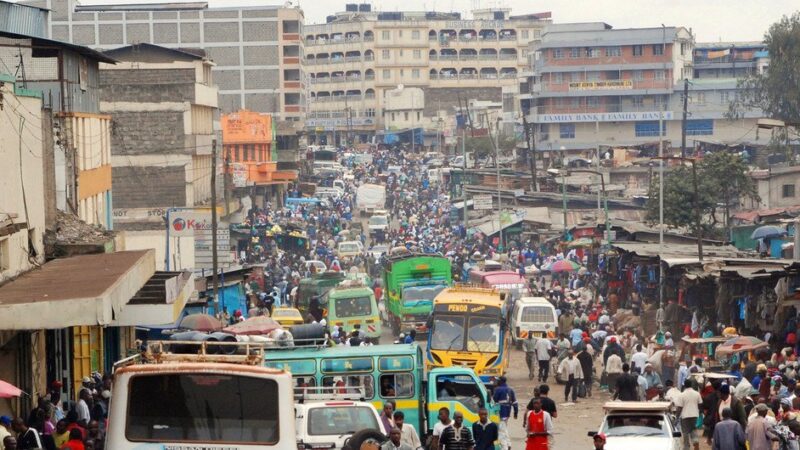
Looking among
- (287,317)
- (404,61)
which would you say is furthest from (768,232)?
(404,61)

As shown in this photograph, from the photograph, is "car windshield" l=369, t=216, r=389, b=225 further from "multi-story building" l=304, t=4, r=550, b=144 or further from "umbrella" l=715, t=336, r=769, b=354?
"multi-story building" l=304, t=4, r=550, b=144

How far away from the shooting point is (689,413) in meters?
22.3

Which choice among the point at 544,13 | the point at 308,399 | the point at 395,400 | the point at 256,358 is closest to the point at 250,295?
the point at 395,400

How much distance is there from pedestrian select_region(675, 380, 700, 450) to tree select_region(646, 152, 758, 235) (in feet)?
115

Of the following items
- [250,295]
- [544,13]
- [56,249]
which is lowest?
[250,295]

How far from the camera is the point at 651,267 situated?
4259 cm

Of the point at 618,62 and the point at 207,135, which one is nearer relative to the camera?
the point at 207,135

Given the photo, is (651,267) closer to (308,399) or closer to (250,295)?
(250,295)

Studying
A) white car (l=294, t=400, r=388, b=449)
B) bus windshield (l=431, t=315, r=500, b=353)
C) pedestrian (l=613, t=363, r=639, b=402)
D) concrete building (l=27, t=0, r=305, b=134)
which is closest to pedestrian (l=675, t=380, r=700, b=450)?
pedestrian (l=613, t=363, r=639, b=402)

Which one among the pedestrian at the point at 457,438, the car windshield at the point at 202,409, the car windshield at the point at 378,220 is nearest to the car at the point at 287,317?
the pedestrian at the point at 457,438

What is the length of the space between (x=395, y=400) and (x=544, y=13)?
169 metres

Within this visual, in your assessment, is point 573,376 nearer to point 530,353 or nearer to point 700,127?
point 530,353

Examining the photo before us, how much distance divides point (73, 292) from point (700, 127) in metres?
96.1

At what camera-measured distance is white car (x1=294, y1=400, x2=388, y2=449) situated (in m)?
18.1
